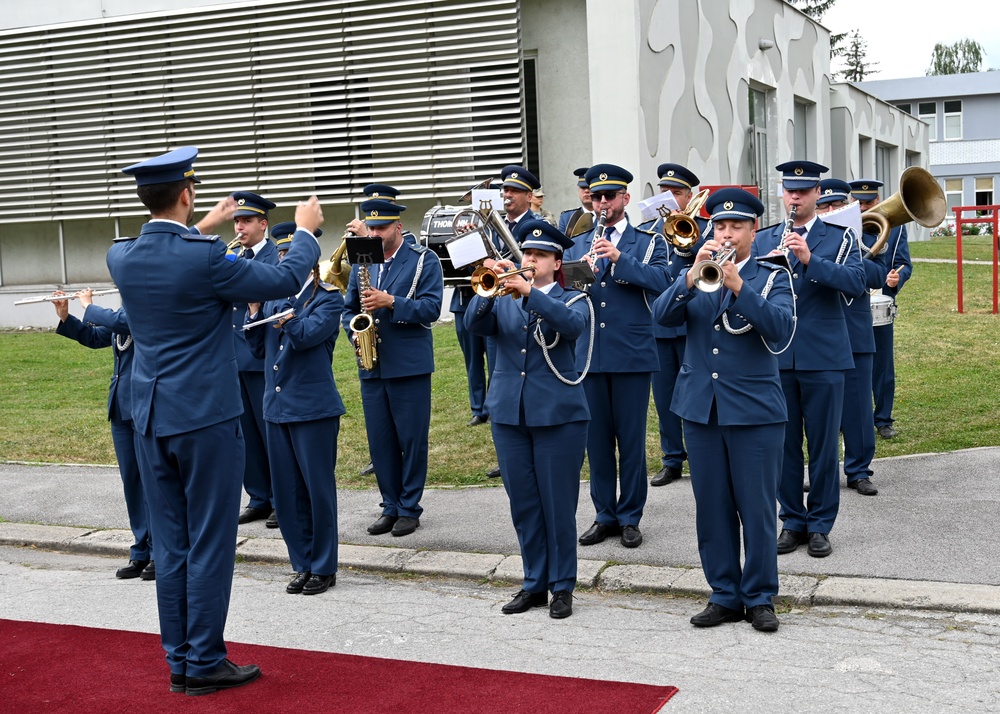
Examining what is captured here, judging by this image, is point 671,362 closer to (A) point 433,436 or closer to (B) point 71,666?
(A) point 433,436

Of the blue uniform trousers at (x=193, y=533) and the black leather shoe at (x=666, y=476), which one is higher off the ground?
the blue uniform trousers at (x=193, y=533)

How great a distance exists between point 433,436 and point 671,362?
271cm

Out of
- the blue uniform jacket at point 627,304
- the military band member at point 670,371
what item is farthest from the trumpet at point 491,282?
the military band member at point 670,371

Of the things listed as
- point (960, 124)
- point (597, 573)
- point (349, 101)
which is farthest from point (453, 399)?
point (960, 124)

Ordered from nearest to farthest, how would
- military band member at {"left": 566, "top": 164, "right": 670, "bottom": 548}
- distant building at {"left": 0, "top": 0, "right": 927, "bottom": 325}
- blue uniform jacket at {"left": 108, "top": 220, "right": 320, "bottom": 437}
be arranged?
1. blue uniform jacket at {"left": 108, "top": 220, "right": 320, "bottom": 437}
2. military band member at {"left": 566, "top": 164, "right": 670, "bottom": 548}
3. distant building at {"left": 0, "top": 0, "right": 927, "bottom": 325}

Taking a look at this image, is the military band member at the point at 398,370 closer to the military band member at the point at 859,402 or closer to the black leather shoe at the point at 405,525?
→ the black leather shoe at the point at 405,525

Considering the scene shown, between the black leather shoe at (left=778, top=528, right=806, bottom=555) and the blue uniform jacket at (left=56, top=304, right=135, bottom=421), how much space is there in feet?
13.1

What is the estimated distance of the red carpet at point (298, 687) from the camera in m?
4.61

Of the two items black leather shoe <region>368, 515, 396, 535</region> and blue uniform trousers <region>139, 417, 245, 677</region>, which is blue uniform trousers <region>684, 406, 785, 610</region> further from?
black leather shoe <region>368, 515, 396, 535</region>

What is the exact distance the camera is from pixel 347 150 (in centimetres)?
1961

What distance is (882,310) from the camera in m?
9.23

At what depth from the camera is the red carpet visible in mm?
4613

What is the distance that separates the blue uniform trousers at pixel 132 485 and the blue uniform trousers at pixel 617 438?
9.57 ft

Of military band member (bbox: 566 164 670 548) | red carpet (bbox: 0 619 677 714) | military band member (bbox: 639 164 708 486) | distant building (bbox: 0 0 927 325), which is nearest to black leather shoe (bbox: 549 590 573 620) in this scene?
red carpet (bbox: 0 619 677 714)
